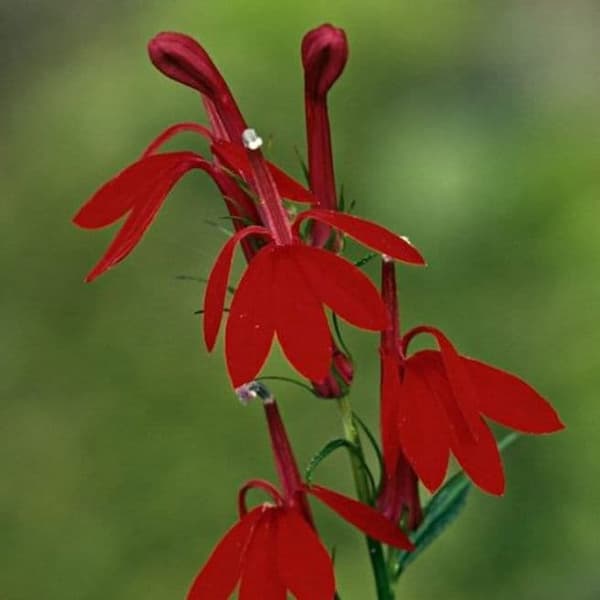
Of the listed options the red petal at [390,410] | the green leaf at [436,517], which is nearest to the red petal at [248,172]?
the red petal at [390,410]

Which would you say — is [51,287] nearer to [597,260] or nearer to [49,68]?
[49,68]

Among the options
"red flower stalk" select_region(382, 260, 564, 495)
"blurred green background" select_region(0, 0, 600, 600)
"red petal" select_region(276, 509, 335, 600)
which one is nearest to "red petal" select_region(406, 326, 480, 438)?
"red flower stalk" select_region(382, 260, 564, 495)

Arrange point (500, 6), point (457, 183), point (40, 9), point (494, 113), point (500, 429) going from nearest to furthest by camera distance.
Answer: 1. point (500, 429)
2. point (457, 183)
3. point (494, 113)
4. point (500, 6)
5. point (40, 9)

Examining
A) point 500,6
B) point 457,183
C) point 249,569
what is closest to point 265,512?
point 249,569

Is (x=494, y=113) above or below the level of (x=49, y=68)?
below

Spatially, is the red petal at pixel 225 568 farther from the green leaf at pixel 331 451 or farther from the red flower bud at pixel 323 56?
the red flower bud at pixel 323 56

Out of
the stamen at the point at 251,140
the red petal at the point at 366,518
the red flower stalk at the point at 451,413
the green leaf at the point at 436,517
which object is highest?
the stamen at the point at 251,140

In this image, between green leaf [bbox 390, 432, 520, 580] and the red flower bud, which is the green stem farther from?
the red flower bud

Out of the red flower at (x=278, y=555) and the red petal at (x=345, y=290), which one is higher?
the red petal at (x=345, y=290)

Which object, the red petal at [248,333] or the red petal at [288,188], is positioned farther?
the red petal at [288,188]
